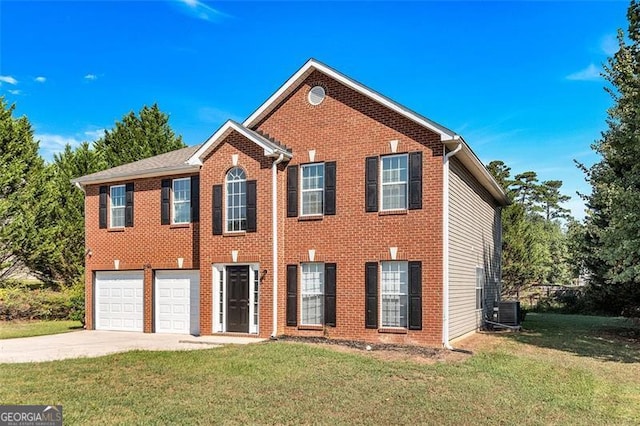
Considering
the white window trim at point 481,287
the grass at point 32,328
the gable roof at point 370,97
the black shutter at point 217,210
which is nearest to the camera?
the gable roof at point 370,97

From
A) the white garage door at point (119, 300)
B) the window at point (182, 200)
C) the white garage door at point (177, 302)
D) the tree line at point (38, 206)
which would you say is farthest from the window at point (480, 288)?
the tree line at point (38, 206)

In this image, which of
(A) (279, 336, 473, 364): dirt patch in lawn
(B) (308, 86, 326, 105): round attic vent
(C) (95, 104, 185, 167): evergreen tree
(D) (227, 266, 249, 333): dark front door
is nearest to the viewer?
(A) (279, 336, 473, 364): dirt patch in lawn

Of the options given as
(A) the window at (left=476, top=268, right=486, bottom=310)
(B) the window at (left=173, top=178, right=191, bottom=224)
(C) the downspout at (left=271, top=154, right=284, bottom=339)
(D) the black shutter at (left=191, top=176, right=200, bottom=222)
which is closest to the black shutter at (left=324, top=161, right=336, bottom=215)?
(C) the downspout at (left=271, top=154, right=284, bottom=339)

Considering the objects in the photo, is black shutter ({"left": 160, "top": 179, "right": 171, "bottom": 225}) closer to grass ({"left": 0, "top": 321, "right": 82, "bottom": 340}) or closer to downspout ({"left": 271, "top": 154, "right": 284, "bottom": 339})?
downspout ({"left": 271, "top": 154, "right": 284, "bottom": 339})

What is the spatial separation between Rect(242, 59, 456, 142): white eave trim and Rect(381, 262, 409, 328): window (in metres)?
3.68

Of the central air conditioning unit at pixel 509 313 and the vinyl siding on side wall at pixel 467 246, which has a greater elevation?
the vinyl siding on side wall at pixel 467 246

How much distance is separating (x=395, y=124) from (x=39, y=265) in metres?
21.4

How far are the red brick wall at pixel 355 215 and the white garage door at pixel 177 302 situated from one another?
3728 mm

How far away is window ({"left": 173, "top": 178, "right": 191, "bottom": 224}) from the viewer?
17.5 m

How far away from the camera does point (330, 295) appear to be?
14773 mm

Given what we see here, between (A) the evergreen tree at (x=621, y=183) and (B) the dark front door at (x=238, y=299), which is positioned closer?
(A) the evergreen tree at (x=621, y=183)

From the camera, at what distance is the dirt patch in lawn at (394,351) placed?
39.0ft

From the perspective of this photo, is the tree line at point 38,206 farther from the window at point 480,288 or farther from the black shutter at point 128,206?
the window at point 480,288

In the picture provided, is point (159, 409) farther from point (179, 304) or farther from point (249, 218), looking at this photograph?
point (179, 304)
